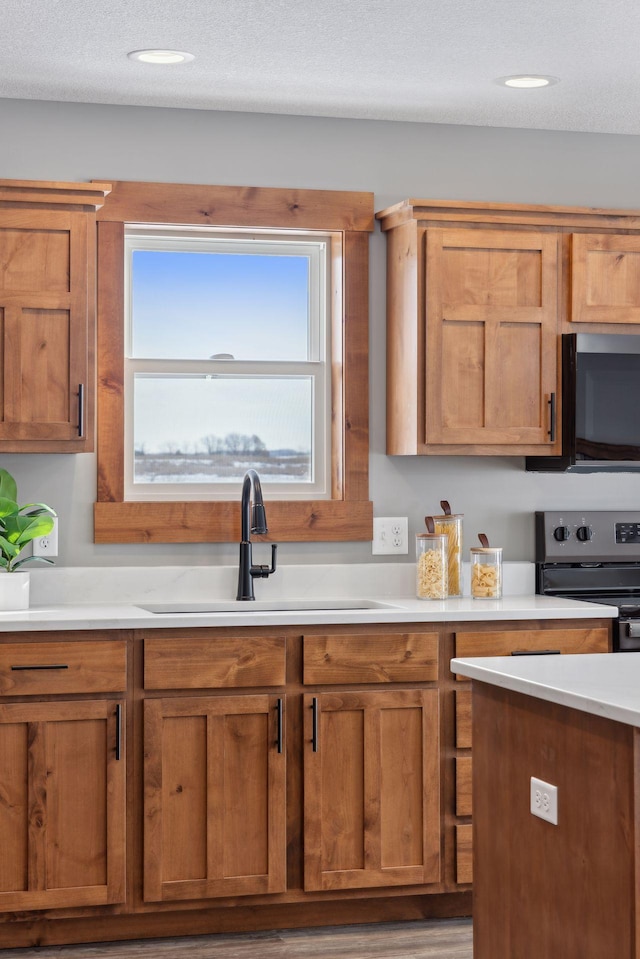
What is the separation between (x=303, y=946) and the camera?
3.30 metres

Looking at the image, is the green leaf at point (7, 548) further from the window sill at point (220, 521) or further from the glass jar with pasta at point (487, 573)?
the glass jar with pasta at point (487, 573)

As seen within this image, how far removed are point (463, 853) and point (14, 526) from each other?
1632mm

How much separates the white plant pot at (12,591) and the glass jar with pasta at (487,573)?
1.42m

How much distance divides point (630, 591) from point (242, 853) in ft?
5.43

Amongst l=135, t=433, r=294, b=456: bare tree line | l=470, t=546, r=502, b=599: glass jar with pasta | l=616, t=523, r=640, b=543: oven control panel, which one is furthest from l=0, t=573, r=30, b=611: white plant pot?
l=616, t=523, r=640, b=543: oven control panel

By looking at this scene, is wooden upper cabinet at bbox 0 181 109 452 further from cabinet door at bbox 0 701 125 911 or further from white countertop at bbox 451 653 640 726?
white countertop at bbox 451 653 640 726

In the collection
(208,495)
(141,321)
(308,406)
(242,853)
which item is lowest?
(242,853)

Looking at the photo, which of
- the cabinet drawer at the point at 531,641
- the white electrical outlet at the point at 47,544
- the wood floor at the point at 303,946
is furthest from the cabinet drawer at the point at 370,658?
the white electrical outlet at the point at 47,544

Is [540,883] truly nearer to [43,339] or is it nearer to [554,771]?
[554,771]

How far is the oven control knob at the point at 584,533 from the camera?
410 cm

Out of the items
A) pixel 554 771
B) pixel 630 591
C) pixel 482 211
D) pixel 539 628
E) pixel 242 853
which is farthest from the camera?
pixel 630 591

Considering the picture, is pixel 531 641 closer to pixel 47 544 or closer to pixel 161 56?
pixel 47 544

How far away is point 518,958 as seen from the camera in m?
2.19

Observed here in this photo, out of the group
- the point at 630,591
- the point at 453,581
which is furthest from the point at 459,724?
the point at 630,591
